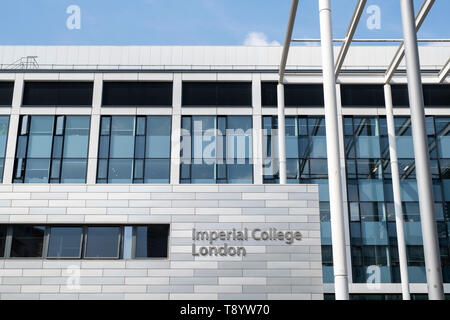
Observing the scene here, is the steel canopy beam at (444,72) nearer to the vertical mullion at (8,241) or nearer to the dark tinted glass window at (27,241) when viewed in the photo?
the dark tinted glass window at (27,241)

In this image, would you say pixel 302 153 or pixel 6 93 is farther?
pixel 6 93

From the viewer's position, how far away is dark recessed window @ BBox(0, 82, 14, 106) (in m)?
26.8

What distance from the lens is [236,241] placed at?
680 inches

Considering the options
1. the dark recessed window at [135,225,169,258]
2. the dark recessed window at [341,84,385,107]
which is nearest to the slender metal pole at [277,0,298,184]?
the dark recessed window at [341,84,385,107]

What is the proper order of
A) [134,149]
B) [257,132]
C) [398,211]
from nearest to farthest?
[398,211] < [134,149] < [257,132]

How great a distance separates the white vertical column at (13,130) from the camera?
83.8 ft

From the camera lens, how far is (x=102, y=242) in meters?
17.3

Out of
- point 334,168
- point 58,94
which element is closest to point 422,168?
point 334,168

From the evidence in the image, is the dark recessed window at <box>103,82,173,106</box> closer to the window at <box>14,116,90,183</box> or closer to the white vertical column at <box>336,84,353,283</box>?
the window at <box>14,116,90,183</box>

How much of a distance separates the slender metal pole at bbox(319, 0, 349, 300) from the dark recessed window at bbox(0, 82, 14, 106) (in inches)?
737

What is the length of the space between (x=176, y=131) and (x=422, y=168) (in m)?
17.4

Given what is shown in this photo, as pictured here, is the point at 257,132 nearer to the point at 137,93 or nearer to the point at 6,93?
the point at 137,93
